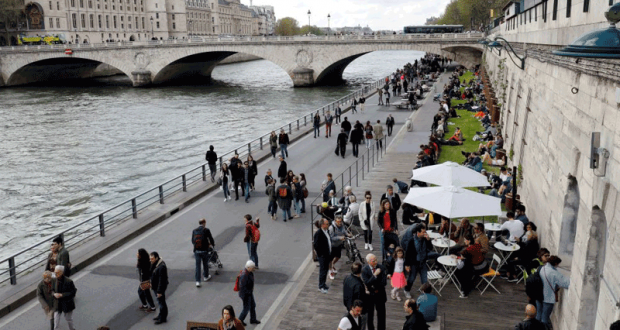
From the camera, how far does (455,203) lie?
1169cm

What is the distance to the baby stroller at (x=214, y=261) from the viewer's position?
515 inches

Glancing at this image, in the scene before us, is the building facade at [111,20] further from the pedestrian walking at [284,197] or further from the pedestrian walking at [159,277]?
the pedestrian walking at [159,277]

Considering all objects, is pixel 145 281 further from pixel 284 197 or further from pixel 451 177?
pixel 451 177

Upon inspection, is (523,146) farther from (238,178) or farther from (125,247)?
(125,247)

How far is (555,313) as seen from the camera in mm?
9516

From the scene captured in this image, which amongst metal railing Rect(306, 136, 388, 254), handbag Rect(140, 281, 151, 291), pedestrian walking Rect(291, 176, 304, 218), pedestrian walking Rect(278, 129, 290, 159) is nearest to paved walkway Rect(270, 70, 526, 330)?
handbag Rect(140, 281, 151, 291)

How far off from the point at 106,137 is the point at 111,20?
10558 cm

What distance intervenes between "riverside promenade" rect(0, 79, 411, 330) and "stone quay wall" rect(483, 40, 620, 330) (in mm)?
5522

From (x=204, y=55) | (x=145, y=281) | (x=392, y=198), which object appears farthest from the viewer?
(x=204, y=55)

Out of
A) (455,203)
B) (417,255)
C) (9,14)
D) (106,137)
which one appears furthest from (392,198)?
(9,14)

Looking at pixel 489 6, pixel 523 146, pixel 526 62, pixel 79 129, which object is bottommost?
pixel 79 129

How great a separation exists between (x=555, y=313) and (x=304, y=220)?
28.3ft

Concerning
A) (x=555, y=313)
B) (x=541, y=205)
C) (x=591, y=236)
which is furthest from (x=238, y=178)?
(x=591, y=236)

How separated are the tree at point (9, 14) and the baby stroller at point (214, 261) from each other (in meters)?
111
